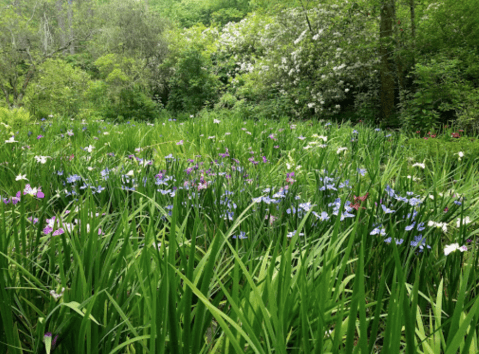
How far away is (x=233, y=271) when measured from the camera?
87 centimetres

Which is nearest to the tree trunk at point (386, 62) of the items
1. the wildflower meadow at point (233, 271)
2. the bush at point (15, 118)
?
the wildflower meadow at point (233, 271)

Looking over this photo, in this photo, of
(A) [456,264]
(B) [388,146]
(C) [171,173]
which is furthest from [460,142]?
(C) [171,173]

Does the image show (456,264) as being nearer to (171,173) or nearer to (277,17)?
(171,173)

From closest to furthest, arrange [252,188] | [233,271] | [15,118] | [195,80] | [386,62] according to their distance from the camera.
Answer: [233,271]
[252,188]
[15,118]
[386,62]
[195,80]

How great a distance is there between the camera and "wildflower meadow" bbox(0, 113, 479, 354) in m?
0.68

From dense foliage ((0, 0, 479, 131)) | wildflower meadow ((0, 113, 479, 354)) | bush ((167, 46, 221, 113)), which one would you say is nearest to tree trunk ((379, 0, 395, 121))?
dense foliage ((0, 0, 479, 131))

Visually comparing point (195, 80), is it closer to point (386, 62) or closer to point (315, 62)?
point (315, 62)

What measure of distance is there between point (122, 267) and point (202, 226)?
493mm

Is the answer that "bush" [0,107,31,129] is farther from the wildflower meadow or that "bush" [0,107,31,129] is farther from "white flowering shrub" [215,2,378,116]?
"white flowering shrub" [215,2,378,116]

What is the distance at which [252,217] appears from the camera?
4.49 feet

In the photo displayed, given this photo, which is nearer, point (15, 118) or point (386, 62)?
point (15, 118)

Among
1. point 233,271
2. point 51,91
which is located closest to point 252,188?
point 233,271

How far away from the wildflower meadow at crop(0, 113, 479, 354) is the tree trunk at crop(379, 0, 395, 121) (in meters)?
5.77

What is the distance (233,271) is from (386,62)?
751 cm
